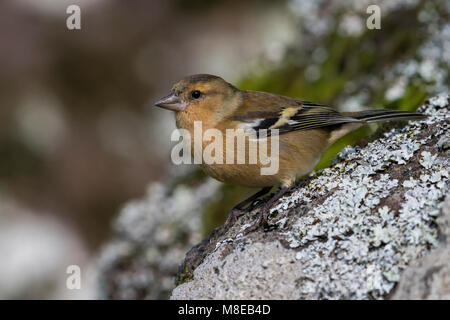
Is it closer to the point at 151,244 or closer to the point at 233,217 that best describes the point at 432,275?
the point at 233,217

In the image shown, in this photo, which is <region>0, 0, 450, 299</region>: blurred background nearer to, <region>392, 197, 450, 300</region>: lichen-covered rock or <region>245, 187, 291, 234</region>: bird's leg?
<region>245, 187, 291, 234</region>: bird's leg

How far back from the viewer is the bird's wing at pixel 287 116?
476 cm

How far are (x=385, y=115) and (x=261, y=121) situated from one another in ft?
3.55

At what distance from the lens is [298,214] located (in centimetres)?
372

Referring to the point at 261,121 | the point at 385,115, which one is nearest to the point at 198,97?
the point at 261,121

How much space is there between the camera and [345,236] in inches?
128

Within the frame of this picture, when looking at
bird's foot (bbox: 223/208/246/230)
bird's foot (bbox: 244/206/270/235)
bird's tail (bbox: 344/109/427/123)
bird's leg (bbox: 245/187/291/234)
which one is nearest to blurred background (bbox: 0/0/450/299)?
bird's tail (bbox: 344/109/427/123)

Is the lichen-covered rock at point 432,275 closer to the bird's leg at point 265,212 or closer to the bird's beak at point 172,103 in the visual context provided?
the bird's leg at point 265,212

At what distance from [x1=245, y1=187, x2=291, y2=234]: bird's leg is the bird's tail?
0.94 meters

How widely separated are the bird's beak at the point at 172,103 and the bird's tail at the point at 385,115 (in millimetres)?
1583

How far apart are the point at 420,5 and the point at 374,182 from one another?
3.92 m
